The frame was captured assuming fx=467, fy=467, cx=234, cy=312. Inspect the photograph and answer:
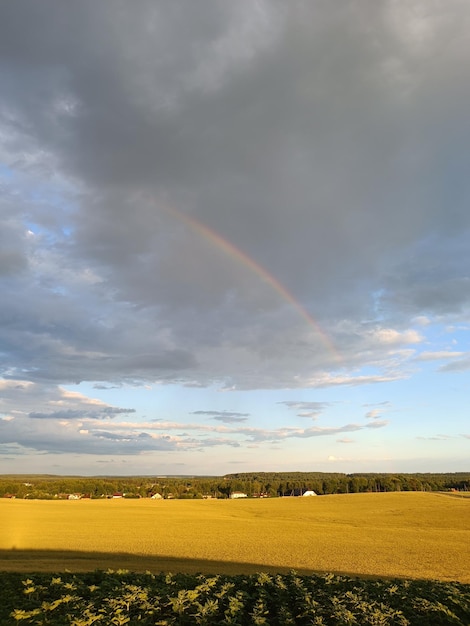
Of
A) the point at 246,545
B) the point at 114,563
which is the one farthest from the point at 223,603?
the point at 246,545

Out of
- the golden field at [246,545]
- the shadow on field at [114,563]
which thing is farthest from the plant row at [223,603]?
the golden field at [246,545]

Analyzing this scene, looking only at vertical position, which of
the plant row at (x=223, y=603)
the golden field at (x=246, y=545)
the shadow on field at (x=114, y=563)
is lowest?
the golden field at (x=246, y=545)

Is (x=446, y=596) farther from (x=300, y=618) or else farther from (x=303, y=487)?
(x=303, y=487)

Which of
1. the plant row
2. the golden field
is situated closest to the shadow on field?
the golden field

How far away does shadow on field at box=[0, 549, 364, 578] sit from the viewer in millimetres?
24098

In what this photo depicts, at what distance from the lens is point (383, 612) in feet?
36.9

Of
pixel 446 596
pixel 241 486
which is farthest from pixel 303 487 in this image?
pixel 446 596

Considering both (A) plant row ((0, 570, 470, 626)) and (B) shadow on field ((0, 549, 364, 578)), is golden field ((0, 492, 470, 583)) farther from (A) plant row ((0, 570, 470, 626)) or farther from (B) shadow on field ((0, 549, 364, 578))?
(A) plant row ((0, 570, 470, 626))

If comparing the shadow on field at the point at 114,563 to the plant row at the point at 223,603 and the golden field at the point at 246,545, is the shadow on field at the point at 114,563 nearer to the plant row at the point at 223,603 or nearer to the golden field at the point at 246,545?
the golden field at the point at 246,545

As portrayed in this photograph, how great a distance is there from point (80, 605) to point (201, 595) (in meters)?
3.08

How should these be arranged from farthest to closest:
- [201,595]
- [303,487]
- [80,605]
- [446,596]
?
[303,487] → [446,596] → [201,595] → [80,605]

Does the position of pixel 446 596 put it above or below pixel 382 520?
above

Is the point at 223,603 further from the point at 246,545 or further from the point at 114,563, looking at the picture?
the point at 246,545

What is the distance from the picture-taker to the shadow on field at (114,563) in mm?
24098
